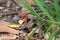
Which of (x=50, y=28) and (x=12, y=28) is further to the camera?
(x=12, y=28)

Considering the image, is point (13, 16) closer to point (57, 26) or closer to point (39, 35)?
point (39, 35)

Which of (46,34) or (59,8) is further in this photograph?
(46,34)

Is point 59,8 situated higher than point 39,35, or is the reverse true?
point 59,8

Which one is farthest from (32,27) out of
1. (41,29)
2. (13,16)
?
(13,16)

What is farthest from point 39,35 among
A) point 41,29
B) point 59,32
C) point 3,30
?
point 3,30

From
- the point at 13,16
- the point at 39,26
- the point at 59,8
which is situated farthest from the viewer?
the point at 13,16

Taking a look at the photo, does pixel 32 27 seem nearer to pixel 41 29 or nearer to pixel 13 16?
pixel 41 29

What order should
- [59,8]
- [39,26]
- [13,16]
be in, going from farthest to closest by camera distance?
[13,16]
[39,26]
[59,8]

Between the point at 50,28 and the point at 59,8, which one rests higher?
the point at 59,8
